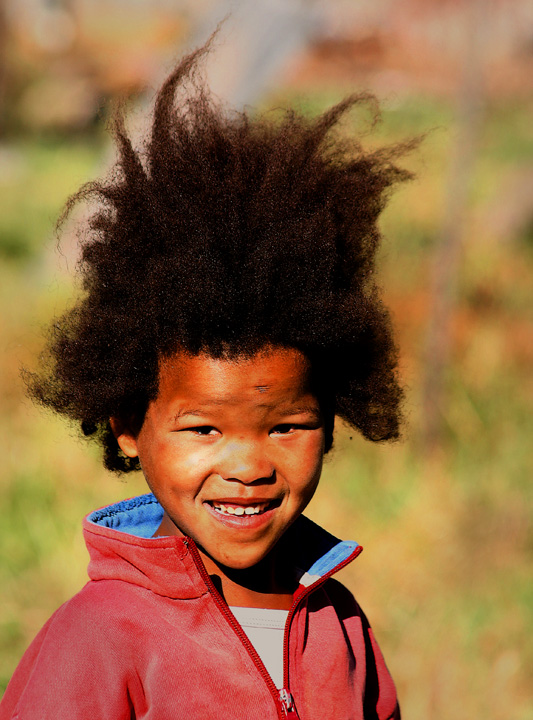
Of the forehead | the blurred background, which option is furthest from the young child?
the blurred background

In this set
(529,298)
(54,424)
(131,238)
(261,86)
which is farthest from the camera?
(261,86)

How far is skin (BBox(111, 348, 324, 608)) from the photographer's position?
5.37ft

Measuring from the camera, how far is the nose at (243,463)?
1.63 m

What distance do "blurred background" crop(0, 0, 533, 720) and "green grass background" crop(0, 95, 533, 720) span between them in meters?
0.01

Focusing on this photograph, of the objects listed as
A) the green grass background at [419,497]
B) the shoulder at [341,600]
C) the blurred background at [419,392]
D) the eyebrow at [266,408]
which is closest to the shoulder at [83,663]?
the eyebrow at [266,408]

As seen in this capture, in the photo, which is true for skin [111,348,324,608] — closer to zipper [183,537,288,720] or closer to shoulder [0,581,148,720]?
zipper [183,537,288,720]

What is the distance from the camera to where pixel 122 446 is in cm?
186

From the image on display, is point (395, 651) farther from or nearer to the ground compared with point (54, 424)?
nearer to the ground

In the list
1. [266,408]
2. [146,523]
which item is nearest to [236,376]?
[266,408]

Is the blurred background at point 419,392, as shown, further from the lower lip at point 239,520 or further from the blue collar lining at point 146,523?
the lower lip at point 239,520

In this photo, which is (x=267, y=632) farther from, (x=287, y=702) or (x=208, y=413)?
(x=208, y=413)

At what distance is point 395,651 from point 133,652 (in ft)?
7.23

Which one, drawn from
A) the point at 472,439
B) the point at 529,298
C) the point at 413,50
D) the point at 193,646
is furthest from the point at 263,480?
the point at 413,50

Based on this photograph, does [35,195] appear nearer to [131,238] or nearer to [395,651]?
[395,651]
